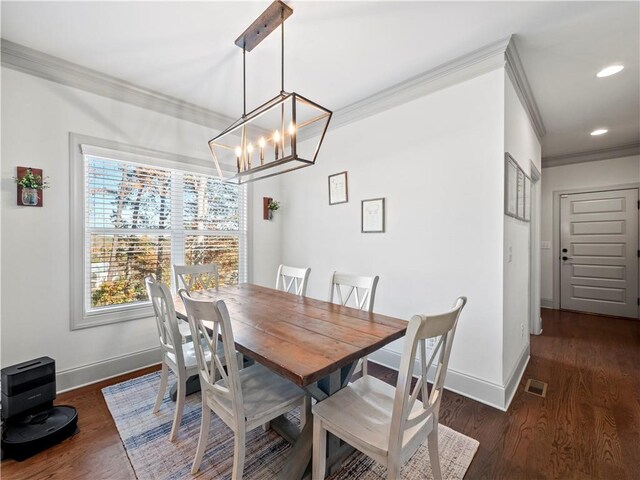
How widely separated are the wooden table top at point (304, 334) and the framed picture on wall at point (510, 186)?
4.26 ft

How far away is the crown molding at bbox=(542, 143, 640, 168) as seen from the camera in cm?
420

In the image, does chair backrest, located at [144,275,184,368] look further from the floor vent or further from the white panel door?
the white panel door

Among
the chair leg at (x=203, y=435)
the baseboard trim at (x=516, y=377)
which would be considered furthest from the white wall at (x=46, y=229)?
the baseboard trim at (x=516, y=377)

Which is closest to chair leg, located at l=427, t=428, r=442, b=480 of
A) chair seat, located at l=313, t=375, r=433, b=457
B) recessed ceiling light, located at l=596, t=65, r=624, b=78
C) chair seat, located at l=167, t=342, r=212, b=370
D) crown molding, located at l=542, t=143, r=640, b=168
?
chair seat, located at l=313, t=375, r=433, b=457

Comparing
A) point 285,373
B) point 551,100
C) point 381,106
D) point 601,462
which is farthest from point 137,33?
point 601,462

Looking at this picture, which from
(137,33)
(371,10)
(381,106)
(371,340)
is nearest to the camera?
(371,340)

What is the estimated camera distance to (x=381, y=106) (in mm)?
2826

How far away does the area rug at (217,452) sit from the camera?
1513mm

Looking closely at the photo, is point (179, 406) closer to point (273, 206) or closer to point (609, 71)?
point (273, 206)

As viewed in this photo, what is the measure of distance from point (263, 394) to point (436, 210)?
193cm

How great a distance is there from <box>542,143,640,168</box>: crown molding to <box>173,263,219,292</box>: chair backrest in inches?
222

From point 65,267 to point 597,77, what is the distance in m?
4.78

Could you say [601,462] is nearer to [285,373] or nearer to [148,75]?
[285,373]

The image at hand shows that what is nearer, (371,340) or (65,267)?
(371,340)
